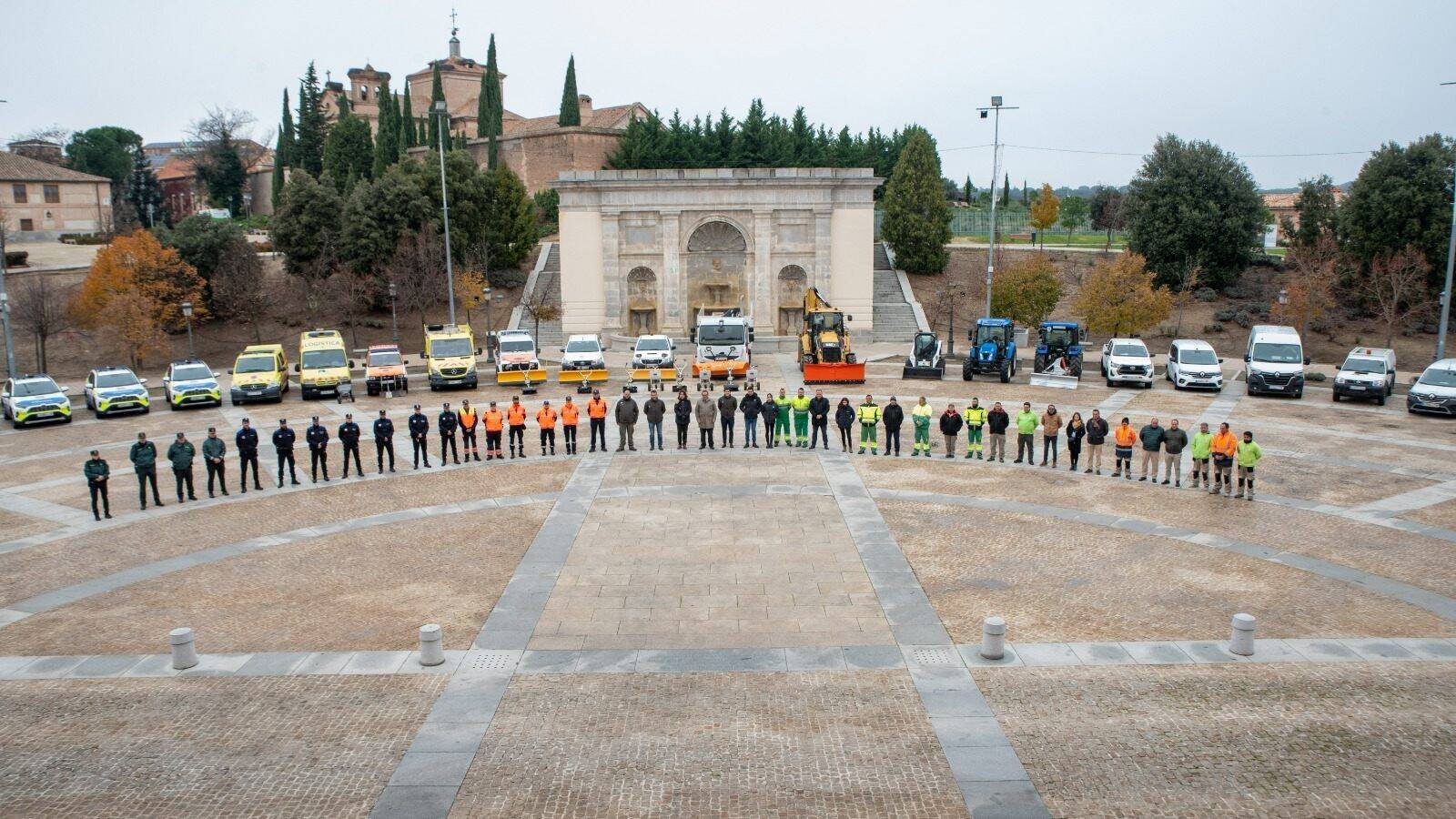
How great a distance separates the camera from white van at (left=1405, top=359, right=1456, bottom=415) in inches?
1029

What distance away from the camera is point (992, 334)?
33.5m

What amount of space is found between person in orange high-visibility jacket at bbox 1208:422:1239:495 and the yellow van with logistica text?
25.8 meters

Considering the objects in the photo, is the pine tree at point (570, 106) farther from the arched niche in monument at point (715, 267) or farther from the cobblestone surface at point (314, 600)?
the cobblestone surface at point (314, 600)

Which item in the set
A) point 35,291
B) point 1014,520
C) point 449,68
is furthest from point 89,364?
point 449,68

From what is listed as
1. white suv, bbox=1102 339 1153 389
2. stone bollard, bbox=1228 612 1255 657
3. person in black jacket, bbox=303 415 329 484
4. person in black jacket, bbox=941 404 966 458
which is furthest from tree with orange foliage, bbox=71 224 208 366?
stone bollard, bbox=1228 612 1255 657

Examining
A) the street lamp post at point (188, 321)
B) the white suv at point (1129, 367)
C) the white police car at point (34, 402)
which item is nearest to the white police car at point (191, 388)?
the white police car at point (34, 402)

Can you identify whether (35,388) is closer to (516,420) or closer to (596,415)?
(516,420)

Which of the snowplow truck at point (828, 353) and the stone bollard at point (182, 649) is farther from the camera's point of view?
the snowplow truck at point (828, 353)

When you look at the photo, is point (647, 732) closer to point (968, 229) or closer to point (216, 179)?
point (968, 229)

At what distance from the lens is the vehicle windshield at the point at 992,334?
3338cm

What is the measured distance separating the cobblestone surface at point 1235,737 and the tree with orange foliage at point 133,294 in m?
36.5

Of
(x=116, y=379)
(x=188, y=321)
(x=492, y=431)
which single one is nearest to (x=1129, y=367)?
(x=492, y=431)

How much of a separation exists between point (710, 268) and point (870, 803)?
4167 centimetres

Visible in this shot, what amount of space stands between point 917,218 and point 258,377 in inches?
1484
